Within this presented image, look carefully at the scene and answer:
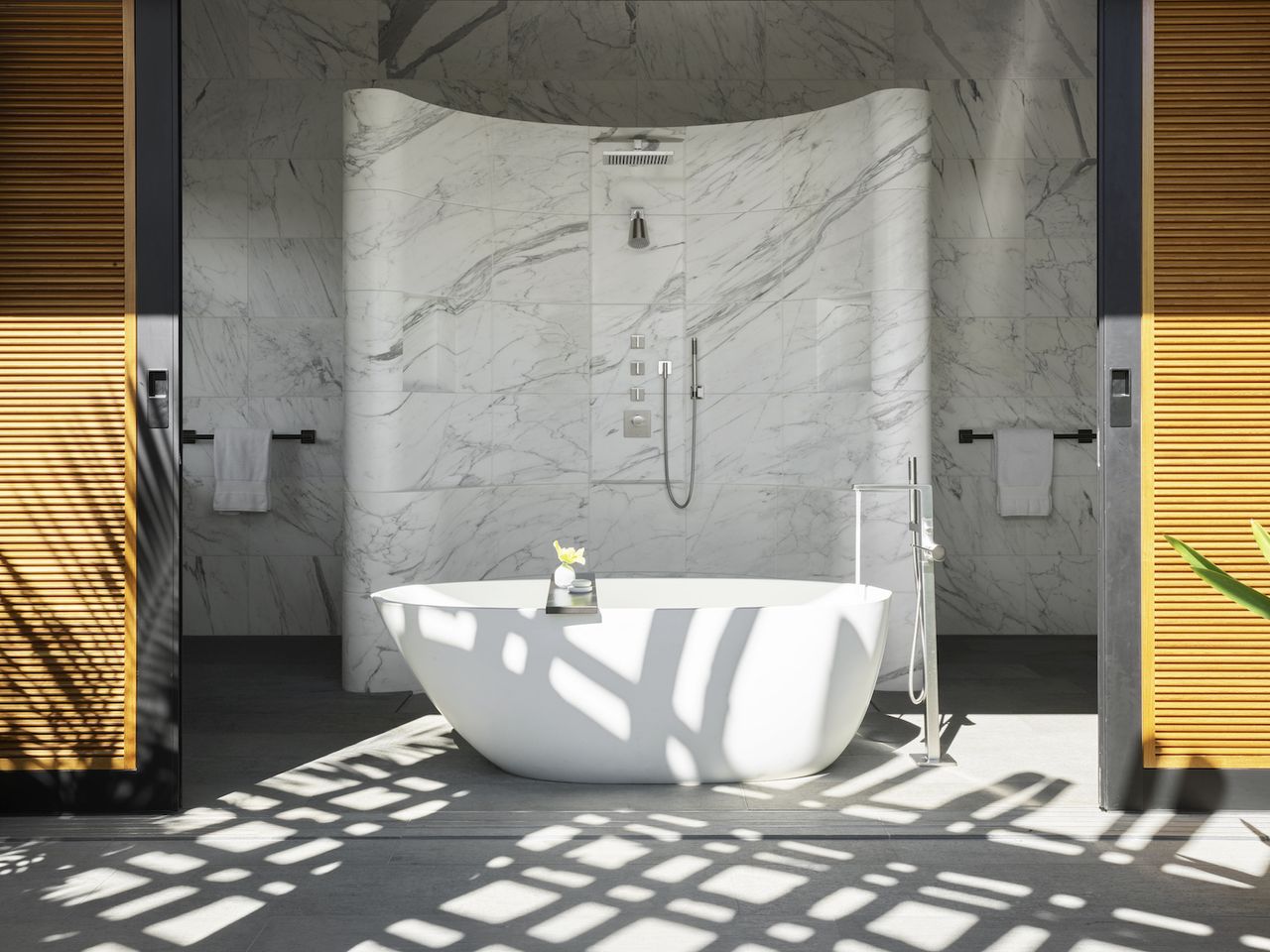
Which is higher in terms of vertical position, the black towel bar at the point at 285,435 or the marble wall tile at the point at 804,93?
the marble wall tile at the point at 804,93

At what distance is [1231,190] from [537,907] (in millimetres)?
2903

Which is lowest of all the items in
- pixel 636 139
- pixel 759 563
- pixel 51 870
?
pixel 51 870

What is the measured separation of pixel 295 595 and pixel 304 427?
0.98m

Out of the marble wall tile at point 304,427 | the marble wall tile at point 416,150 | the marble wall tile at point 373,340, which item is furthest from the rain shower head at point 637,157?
the marble wall tile at point 304,427

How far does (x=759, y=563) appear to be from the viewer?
5.83 meters

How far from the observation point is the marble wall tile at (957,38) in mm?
6570

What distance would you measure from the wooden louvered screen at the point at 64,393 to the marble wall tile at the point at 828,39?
13.5 ft

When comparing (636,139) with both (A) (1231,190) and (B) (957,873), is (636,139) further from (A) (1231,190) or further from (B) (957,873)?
(B) (957,873)

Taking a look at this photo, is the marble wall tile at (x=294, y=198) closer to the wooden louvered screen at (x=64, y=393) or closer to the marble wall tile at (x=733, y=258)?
the marble wall tile at (x=733, y=258)

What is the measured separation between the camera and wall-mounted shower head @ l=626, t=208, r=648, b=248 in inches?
227

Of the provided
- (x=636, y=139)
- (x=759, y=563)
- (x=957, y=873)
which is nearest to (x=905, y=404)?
(x=759, y=563)

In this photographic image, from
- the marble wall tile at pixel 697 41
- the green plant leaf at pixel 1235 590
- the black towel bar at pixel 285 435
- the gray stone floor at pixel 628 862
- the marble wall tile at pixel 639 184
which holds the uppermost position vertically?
the marble wall tile at pixel 697 41

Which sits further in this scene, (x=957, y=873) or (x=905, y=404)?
(x=905, y=404)

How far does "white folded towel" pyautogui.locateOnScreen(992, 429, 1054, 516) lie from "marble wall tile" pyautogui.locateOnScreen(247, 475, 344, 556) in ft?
12.6
